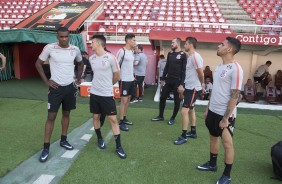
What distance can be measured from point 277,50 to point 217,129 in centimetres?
764

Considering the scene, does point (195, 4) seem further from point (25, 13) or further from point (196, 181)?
point (196, 181)

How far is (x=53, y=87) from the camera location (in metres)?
3.85

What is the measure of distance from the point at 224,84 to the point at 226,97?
6.1 inches

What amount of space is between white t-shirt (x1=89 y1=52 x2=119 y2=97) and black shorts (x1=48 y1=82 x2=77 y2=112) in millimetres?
359

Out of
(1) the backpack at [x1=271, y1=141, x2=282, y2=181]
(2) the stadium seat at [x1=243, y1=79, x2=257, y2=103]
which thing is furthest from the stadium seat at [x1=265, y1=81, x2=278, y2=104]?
(1) the backpack at [x1=271, y1=141, x2=282, y2=181]

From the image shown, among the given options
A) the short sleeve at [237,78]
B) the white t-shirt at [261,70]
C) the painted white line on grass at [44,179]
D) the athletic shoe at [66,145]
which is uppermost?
the short sleeve at [237,78]

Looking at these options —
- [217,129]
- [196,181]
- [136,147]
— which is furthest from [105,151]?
[217,129]

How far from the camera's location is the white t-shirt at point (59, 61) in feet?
12.5

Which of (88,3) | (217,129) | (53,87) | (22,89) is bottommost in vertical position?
(22,89)

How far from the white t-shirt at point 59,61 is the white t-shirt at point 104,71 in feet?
1.12

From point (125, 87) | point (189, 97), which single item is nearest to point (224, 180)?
point (189, 97)

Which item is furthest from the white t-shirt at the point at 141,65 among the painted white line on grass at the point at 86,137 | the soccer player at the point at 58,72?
the soccer player at the point at 58,72

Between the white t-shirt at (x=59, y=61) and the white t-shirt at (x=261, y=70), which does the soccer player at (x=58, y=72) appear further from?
the white t-shirt at (x=261, y=70)

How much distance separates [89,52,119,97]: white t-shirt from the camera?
12.9ft
